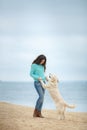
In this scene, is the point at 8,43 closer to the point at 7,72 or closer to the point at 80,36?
the point at 7,72

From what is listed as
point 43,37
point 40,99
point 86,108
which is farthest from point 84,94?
point 43,37

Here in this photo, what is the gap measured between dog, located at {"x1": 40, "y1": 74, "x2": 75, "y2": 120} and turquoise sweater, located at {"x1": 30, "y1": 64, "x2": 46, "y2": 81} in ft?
0.19

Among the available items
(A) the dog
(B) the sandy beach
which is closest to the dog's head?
(A) the dog

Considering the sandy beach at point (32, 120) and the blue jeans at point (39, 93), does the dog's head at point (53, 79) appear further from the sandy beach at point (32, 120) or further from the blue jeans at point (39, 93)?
the sandy beach at point (32, 120)

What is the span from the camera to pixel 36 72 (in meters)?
3.53

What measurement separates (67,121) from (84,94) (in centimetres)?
28

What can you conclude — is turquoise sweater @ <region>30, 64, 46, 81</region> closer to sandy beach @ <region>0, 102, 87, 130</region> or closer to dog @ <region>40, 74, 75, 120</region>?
dog @ <region>40, 74, 75, 120</region>

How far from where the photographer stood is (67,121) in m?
3.48

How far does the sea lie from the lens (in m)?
3.49

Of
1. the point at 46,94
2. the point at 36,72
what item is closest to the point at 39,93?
the point at 46,94

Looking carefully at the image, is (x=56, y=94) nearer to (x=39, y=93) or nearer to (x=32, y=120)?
(x=39, y=93)

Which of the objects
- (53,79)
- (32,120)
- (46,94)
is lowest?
(32,120)

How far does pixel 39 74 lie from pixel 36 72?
40 mm

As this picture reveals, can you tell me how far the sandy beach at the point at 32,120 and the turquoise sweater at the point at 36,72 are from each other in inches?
11.7
